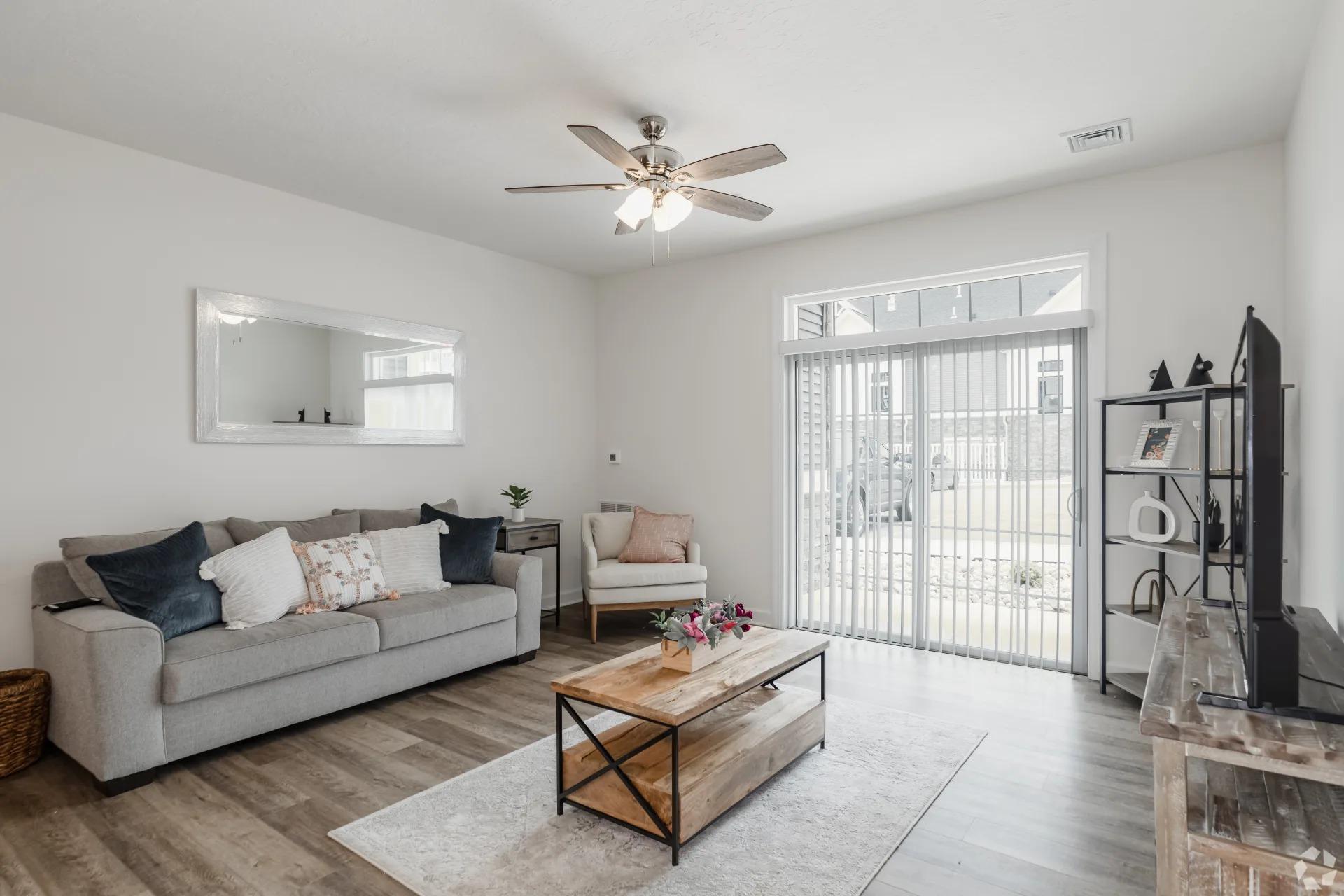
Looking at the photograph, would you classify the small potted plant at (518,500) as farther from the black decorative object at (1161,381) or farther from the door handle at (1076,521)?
the black decorative object at (1161,381)

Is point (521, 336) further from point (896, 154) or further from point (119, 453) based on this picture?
point (896, 154)

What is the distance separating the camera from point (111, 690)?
2.57 metres

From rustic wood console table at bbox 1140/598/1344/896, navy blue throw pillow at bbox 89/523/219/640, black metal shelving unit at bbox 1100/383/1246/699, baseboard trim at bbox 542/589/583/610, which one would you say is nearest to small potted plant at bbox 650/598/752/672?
rustic wood console table at bbox 1140/598/1344/896

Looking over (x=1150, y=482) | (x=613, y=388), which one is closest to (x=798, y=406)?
(x=613, y=388)

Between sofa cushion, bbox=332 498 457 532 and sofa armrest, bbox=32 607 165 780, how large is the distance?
138cm

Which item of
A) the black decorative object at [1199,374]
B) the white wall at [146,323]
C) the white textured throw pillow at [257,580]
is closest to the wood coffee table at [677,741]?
the white textured throw pillow at [257,580]

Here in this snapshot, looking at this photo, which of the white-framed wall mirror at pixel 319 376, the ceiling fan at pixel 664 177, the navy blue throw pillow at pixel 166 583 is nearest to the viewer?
the ceiling fan at pixel 664 177

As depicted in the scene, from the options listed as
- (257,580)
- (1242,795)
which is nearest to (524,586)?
(257,580)

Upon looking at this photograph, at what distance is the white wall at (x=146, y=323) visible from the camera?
10.3 ft

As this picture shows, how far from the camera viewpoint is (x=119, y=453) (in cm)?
342

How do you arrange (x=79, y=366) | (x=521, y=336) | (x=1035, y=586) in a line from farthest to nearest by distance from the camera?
(x=521, y=336) < (x=1035, y=586) < (x=79, y=366)

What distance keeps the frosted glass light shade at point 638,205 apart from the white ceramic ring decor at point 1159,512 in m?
2.80

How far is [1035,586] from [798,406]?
74.3 inches

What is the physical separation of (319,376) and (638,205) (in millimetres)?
2375
